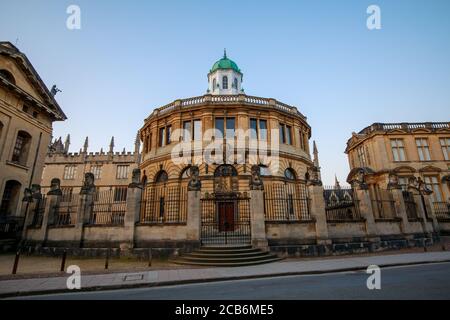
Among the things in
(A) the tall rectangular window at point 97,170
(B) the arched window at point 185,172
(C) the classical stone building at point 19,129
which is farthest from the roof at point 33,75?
(A) the tall rectangular window at point 97,170

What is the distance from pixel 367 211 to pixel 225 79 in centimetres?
2955

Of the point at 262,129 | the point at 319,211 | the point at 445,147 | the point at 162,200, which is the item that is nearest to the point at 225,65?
the point at 262,129

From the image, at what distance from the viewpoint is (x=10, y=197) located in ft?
66.2

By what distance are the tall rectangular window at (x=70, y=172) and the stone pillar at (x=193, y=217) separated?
132 feet

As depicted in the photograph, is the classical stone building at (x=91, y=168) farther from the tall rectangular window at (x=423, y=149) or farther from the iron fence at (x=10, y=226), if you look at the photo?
the tall rectangular window at (x=423, y=149)

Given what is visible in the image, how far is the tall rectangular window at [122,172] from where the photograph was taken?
4294 centimetres

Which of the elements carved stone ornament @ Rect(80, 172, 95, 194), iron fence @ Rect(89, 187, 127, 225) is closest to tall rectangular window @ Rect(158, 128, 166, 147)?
iron fence @ Rect(89, 187, 127, 225)

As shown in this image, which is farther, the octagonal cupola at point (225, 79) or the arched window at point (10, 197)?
the octagonal cupola at point (225, 79)

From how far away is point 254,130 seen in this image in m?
22.6

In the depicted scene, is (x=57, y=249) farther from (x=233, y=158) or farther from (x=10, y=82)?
(x=10, y=82)

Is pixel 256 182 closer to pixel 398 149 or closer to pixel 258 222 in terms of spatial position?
pixel 258 222

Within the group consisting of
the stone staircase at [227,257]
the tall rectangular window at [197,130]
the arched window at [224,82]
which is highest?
the arched window at [224,82]

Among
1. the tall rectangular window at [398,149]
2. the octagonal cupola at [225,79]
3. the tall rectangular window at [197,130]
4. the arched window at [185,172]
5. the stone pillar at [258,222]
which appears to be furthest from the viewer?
the octagonal cupola at [225,79]

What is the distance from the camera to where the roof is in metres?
20.5
